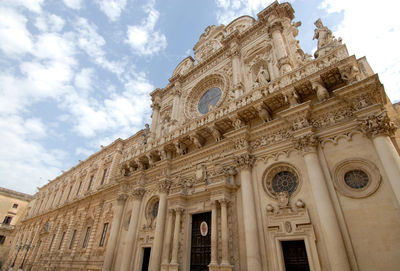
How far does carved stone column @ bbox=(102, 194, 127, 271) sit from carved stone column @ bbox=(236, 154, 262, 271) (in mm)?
9870

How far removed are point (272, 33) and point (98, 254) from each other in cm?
2042

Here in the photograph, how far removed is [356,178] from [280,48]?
8707mm

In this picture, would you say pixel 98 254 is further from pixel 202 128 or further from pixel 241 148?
pixel 241 148

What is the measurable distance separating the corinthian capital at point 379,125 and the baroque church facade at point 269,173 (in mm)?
34

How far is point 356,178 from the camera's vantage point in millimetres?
7238

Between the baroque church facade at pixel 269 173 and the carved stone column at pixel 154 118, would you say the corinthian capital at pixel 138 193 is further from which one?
the carved stone column at pixel 154 118

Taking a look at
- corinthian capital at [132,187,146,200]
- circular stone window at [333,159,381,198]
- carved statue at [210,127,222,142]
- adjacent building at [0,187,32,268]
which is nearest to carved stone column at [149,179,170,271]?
corinthian capital at [132,187,146,200]

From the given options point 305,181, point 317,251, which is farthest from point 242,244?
point 305,181

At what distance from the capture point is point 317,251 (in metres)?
6.84

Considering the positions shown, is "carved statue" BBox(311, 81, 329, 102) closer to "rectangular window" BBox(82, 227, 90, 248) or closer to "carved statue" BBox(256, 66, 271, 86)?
"carved statue" BBox(256, 66, 271, 86)

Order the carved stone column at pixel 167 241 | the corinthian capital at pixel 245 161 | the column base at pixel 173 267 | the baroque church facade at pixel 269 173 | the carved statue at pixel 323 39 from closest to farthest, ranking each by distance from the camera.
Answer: the baroque church facade at pixel 269 173 < the carved statue at pixel 323 39 < the corinthian capital at pixel 245 161 < the column base at pixel 173 267 < the carved stone column at pixel 167 241

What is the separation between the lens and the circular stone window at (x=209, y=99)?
1650 cm

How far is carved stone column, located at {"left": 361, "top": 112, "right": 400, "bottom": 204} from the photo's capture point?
6199 millimetres

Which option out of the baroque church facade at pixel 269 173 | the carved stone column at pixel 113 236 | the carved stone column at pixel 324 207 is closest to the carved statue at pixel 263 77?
the baroque church facade at pixel 269 173
